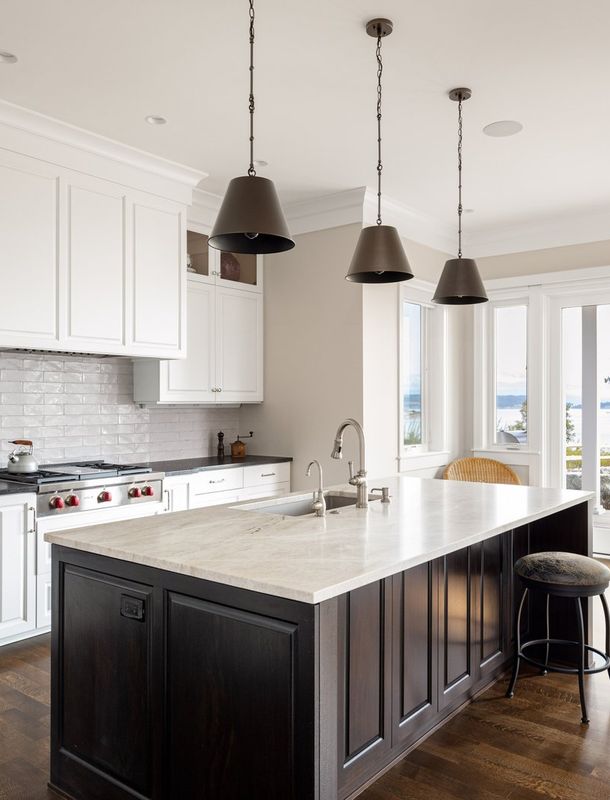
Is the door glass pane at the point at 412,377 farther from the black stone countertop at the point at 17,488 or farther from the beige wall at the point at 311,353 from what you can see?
the black stone countertop at the point at 17,488

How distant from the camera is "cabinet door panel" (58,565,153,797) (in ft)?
6.61

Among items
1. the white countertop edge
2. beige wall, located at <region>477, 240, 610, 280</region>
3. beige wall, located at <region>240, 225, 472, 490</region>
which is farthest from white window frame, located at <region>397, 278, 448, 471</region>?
the white countertop edge

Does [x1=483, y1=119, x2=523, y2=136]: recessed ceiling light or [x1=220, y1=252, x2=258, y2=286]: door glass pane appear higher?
[x1=483, y1=119, x2=523, y2=136]: recessed ceiling light

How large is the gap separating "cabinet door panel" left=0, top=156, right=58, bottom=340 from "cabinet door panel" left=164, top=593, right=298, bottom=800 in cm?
225

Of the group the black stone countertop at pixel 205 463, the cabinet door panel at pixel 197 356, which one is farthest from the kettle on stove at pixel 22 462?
the cabinet door panel at pixel 197 356

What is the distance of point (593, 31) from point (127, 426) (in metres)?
3.59

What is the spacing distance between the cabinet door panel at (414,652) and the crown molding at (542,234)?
4084 mm

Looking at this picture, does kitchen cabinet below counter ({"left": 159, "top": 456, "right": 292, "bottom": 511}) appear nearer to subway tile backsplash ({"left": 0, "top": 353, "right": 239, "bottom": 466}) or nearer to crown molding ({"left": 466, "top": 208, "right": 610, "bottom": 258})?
subway tile backsplash ({"left": 0, "top": 353, "right": 239, "bottom": 466})

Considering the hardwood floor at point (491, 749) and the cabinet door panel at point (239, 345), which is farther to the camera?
the cabinet door panel at point (239, 345)

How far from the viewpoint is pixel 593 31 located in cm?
280

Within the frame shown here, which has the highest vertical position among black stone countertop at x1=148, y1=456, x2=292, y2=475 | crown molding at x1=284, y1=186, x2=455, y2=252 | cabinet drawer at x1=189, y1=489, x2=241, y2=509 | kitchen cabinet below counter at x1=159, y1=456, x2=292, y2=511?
crown molding at x1=284, y1=186, x2=455, y2=252

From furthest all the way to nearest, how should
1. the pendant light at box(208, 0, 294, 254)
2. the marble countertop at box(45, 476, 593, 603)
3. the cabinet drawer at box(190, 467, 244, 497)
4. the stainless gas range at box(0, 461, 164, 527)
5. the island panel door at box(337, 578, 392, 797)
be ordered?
the cabinet drawer at box(190, 467, 244, 497) < the stainless gas range at box(0, 461, 164, 527) < the pendant light at box(208, 0, 294, 254) < the island panel door at box(337, 578, 392, 797) < the marble countertop at box(45, 476, 593, 603)

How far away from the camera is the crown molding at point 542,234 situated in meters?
5.46

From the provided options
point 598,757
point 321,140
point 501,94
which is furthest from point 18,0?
point 598,757
